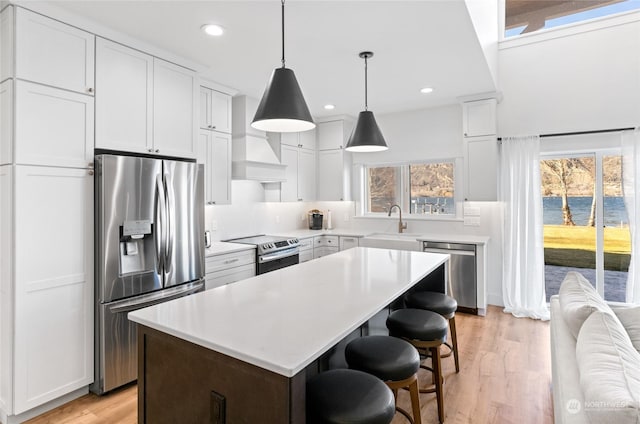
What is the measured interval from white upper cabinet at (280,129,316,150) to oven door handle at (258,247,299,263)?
4.99ft

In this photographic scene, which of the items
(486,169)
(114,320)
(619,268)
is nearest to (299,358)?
(114,320)

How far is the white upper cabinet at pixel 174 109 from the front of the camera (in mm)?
2984

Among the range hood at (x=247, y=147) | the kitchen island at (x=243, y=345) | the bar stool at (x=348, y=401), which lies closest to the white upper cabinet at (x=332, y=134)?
the range hood at (x=247, y=147)

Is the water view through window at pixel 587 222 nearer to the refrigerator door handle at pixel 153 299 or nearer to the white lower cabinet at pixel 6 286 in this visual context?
the refrigerator door handle at pixel 153 299

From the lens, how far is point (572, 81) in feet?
13.2

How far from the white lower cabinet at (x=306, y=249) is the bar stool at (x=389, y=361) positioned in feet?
9.27

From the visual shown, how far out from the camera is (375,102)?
15.3ft

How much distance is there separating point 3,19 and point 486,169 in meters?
4.61

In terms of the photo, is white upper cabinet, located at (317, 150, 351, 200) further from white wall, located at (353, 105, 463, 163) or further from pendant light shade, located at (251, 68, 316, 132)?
pendant light shade, located at (251, 68, 316, 132)

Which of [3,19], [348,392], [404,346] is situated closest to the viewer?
[348,392]

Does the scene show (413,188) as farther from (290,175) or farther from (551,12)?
(551,12)

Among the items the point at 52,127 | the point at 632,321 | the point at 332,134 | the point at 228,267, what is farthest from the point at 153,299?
the point at 332,134

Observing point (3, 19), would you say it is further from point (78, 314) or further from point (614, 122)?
point (614, 122)

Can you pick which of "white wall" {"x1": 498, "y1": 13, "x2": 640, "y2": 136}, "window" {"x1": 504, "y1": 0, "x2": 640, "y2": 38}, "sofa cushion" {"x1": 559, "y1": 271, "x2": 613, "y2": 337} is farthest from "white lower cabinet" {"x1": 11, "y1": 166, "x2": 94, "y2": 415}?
"window" {"x1": 504, "y1": 0, "x2": 640, "y2": 38}
